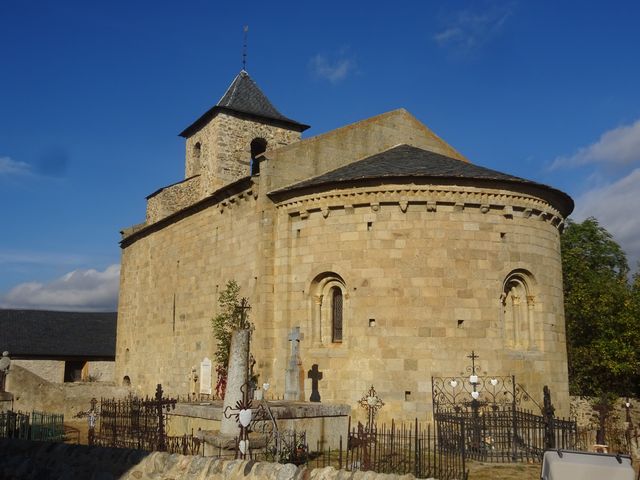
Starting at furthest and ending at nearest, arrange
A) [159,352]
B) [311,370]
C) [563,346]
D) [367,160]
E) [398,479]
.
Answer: [159,352]
[367,160]
[563,346]
[311,370]
[398,479]

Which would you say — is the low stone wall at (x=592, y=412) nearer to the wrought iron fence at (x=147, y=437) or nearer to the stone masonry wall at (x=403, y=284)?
the stone masonry wall at (x=403, y=284)

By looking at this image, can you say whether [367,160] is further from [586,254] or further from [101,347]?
[101,347]

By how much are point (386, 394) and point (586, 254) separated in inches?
894

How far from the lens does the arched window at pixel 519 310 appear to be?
1638cm

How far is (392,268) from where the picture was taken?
51.6 ft

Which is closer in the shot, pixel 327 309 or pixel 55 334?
pixel 327 309

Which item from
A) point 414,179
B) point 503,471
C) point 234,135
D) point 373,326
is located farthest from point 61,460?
point 234,135

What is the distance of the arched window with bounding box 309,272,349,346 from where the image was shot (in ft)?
54.0

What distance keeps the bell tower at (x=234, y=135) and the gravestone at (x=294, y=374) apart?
1035 cm

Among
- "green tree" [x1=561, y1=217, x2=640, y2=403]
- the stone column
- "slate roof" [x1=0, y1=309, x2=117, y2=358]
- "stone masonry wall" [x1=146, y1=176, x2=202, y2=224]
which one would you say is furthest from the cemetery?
"slate roof" [x1=0, y1=309, x2=117, y2=358]

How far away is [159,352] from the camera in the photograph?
23547mm

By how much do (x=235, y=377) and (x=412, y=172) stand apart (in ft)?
24.3

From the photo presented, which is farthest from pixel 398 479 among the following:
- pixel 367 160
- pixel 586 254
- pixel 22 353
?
pixel 22 353

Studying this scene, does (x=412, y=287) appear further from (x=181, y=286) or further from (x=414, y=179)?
(x=181, y=286)
